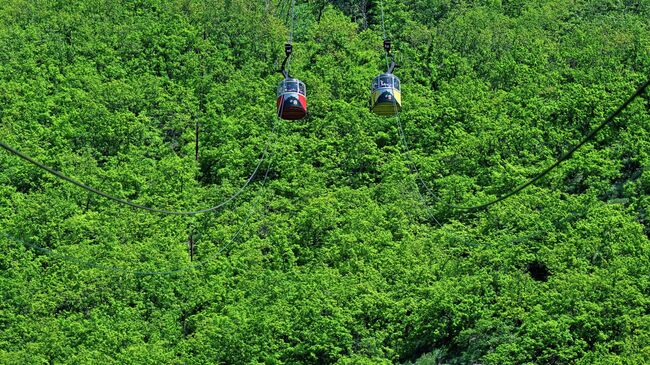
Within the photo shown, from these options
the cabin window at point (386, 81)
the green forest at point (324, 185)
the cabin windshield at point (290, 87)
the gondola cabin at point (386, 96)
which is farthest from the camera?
the green forest at point (324, 185)

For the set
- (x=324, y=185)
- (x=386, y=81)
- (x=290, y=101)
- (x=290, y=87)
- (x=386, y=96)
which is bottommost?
(x=290, y=101)

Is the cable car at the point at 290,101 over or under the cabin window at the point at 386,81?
under

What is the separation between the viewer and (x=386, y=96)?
46.5 m

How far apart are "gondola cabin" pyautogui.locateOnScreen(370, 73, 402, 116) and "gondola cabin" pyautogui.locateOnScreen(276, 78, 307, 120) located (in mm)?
2542

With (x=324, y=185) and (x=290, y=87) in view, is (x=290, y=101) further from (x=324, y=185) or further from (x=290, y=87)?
(x=324, y=185)

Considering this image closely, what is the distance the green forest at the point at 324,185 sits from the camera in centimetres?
6481

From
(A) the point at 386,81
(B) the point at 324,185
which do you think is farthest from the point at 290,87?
(B) the point at 324,185

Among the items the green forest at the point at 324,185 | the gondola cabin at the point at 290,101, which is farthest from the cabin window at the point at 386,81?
the green forest at the point at 324,185

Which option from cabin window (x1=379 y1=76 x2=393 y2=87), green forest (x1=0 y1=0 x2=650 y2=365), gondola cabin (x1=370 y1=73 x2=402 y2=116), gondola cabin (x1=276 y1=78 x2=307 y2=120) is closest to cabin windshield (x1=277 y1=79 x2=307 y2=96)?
gondola cabin (x1=276 y1=78 x2=307 y2=120)

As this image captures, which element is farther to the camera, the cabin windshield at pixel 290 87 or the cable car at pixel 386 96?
the cabin windshield at pixel 290 87

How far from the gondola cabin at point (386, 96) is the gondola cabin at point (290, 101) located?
2.54m

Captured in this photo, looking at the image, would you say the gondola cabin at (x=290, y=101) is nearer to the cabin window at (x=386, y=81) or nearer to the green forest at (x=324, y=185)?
the cabin window at (x=386, y=81)

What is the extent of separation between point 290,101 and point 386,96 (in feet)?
10.9

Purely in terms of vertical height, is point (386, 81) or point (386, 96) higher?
point (386, 81)
